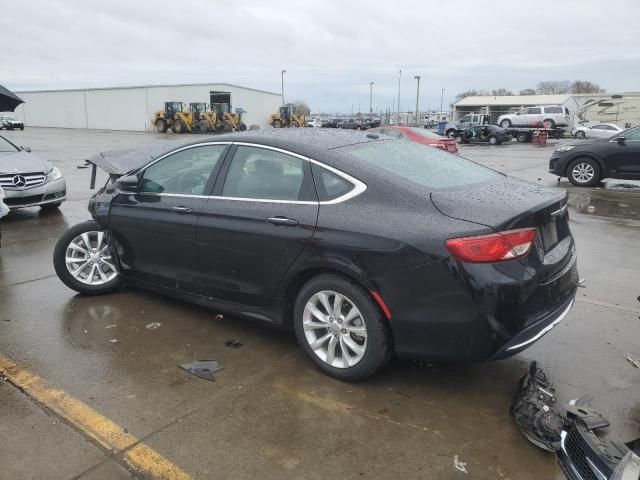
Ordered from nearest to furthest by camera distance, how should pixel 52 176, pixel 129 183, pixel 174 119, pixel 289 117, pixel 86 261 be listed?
pixel 129 183
pixel 86 261
pixel 52 176
pixel 174 119
pixel 289 117

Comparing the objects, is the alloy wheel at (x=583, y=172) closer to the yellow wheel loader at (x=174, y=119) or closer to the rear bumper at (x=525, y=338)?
the rear bumper at (x=525, y=338)

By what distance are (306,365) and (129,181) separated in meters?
2.16

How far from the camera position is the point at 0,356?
12.6 ft

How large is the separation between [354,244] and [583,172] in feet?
35.9

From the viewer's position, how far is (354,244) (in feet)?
10.6

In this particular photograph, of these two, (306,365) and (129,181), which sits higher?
(129,181)

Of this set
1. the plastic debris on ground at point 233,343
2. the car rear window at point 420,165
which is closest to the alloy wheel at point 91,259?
the plastic debris on ground at point 233,343

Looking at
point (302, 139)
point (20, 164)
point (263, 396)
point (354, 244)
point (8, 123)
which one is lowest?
point (8, 123)

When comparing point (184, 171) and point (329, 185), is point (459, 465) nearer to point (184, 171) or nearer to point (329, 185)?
point (329, 185)

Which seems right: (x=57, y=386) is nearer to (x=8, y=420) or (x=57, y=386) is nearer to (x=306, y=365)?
(x=8, y=420)

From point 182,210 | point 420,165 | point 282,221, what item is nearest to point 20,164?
point 182,210

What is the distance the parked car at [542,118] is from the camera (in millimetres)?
38875

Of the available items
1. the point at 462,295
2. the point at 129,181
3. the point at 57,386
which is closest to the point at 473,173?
the point at 462,295

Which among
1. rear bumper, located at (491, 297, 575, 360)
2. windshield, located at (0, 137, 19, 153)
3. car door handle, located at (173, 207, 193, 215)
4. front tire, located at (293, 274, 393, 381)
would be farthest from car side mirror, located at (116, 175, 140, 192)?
windshield, located at (0, 137, 19, 153)
